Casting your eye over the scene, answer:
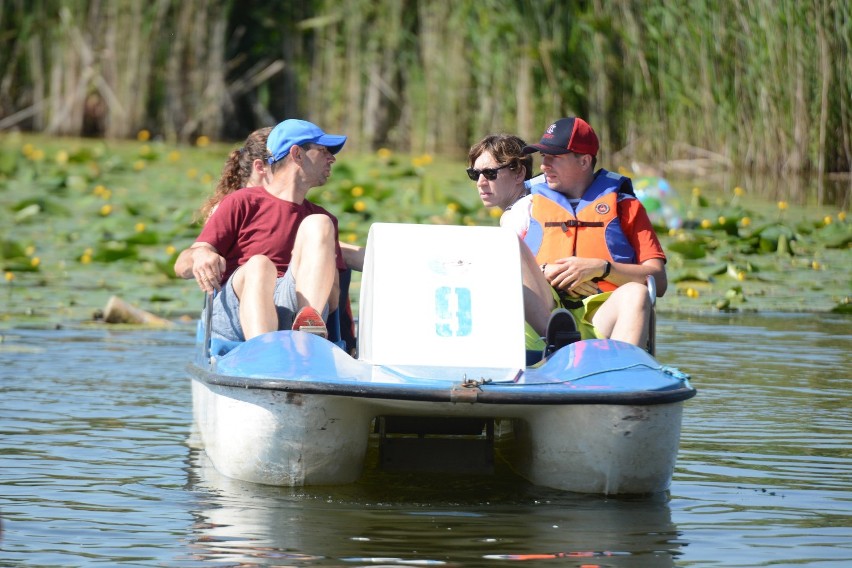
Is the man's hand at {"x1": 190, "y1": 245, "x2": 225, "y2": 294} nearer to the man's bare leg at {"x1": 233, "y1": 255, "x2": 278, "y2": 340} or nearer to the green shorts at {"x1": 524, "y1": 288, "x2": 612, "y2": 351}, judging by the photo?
the man's bare leg at {"x1": 233, "y1": 255, "x2": 278, "y2": 340}

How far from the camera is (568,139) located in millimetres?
5422

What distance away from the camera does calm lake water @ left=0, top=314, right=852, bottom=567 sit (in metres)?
4.12

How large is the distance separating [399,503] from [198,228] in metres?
7.13

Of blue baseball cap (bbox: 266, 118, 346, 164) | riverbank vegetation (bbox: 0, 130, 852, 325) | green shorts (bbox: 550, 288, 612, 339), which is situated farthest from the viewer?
riverbank vegetation (bbox: 0, 130, 852, 325)

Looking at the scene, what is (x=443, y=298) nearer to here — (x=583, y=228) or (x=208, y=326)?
(x=583, y=228)

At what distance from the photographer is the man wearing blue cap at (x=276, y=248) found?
5230 mm

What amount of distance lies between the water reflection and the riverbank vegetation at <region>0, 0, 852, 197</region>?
9.02m

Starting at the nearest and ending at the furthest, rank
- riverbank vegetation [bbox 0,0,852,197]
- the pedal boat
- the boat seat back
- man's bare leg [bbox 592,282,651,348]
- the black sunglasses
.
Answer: the pedal boat → the boat seat back → man's bare leg [bbox 592,282,651,348] → the black sunglasses → riverbank vegetation [bbox 0,0,852,197]

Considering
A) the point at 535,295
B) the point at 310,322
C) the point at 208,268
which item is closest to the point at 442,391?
the point at 310,322

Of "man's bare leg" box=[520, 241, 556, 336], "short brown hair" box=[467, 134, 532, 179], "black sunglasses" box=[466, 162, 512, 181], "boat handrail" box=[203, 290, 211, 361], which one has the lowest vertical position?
"boat handrail" box=[203, 290, 211, 361]

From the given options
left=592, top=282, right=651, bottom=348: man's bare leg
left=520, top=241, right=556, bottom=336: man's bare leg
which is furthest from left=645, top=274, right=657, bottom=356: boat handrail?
left=520, top=241, right=556, bottom=336: man's bare leg

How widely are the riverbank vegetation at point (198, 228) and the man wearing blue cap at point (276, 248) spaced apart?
3.17 m

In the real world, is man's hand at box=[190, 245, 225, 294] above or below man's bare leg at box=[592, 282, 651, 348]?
above

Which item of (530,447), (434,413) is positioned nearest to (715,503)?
(530,447)
